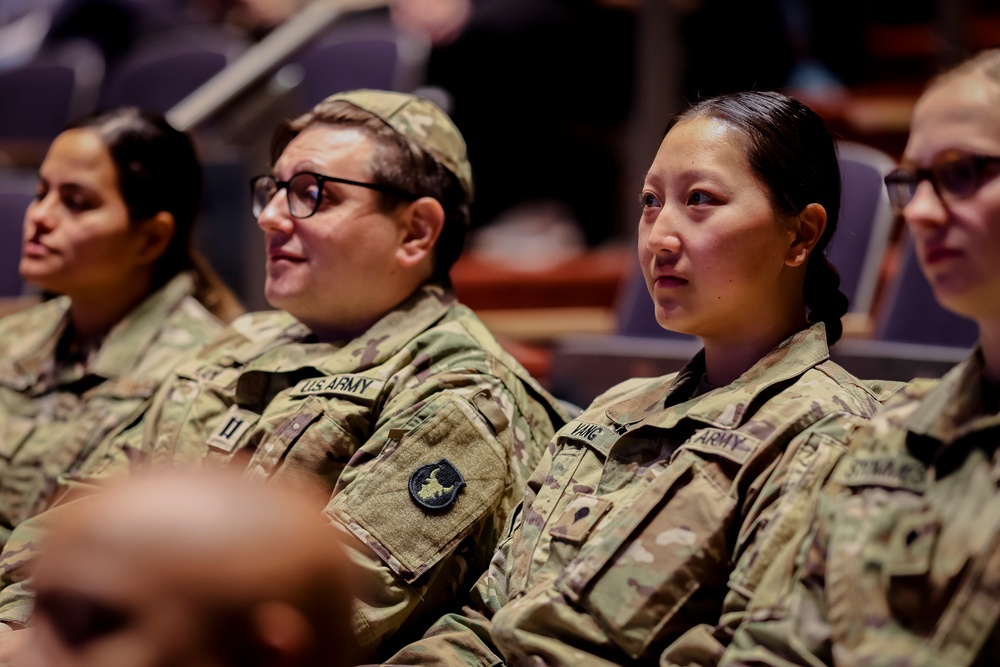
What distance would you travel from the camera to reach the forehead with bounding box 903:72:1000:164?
1265 mm

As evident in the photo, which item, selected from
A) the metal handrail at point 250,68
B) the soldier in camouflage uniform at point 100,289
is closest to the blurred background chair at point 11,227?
the metal handrail at point 250,68

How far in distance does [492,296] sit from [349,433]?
2.26 m

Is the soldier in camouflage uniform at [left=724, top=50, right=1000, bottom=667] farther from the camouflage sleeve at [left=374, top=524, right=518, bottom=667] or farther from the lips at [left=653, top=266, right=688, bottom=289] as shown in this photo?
the camouflage sleeve at [left=374, top=524, right=518, bottom=667]

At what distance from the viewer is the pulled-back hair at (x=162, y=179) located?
2.61 metres

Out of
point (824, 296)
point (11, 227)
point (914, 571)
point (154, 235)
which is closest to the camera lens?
point (914, 571)

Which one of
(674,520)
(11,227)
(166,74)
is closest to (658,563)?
(674,520)

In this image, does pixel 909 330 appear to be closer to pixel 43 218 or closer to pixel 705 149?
pixel 705 149

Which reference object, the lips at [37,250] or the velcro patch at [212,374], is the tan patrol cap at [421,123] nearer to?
the velcro patch at [212,374]

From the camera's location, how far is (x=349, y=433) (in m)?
1.97

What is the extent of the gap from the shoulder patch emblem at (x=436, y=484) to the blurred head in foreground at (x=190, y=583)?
2.59 ft

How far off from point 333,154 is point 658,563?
99 centimetres

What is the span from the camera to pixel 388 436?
189 cm

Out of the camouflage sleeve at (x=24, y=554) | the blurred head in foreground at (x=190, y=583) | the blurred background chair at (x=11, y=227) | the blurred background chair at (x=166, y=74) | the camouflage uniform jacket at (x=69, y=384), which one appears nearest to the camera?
the blurred head in foreground at (x=190, y=583)

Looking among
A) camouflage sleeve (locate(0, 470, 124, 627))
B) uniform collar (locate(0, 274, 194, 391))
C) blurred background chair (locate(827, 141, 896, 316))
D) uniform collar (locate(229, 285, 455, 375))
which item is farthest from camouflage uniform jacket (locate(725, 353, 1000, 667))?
uniform collar (locate(0, 274, 194, 391))
